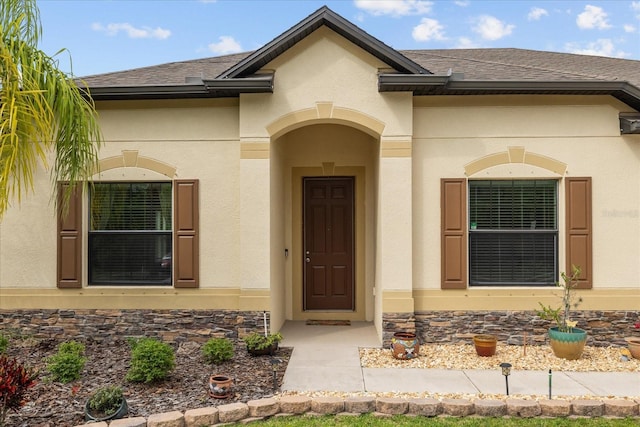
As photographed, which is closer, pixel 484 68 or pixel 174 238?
pixel 174 238

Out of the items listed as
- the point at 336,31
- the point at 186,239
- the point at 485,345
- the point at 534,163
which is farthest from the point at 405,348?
the point at 336,31

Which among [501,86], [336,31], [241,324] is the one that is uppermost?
[336,31]

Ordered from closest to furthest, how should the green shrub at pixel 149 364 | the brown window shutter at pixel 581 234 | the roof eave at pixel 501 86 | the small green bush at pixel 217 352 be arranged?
the green shrub at pixel 149 364
the small green bush at pixel 217 352
the roof eave at pixel 501 86
the brown window shutter at pixel 581 234

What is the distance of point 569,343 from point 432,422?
2971 millimetres

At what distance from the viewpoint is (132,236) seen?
23.7 feet

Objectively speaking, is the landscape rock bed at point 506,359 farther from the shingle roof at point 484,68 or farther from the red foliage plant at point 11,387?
the shingle roof at point 484,68

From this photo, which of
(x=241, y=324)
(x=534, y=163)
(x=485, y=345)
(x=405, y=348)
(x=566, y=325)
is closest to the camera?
(x=405, y=348)

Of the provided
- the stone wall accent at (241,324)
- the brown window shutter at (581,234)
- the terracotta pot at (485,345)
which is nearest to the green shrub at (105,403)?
the stone wall accent at (241,324)

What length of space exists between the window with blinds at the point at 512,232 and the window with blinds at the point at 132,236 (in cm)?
476

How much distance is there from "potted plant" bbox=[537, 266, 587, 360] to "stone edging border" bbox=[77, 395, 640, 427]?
1633 millimetres

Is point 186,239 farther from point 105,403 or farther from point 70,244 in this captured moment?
point 105,403

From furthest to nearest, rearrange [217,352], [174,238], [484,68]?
1. [484,68]
2. [174,238]
3. [217,352]

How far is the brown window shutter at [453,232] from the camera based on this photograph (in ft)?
22.8

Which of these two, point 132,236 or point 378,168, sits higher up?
point 378,168
